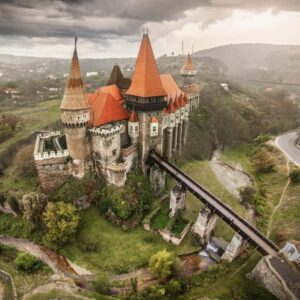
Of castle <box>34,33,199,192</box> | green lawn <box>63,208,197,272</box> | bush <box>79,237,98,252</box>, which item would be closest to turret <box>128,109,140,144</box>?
castle <box>34,33,199,192</box>

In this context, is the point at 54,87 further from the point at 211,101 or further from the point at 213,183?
the point at 213,183

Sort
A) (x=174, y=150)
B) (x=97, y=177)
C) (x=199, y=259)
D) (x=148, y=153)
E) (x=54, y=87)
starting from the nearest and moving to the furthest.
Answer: (x=199, y=259), (x=97, y=177), (x=148, y=153), (x=174, y=150), (x=54, y=87)

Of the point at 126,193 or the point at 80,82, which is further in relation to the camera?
the point at 126,193

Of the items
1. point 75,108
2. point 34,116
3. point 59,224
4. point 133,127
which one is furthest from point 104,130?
point 34,116

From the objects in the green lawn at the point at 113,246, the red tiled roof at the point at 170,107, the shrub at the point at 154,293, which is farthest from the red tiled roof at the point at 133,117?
the shrub at the point at 154,293

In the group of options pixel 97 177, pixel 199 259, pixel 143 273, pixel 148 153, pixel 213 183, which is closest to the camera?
pixel 143 273

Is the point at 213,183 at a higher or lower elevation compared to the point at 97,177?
lower

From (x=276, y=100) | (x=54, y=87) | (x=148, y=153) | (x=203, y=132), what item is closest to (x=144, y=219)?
(x=148, y=153)

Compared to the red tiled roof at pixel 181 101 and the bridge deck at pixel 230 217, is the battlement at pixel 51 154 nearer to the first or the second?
the bridge deck at pixel 230 217

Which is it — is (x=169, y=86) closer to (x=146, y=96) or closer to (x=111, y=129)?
(x=146, y=96)
